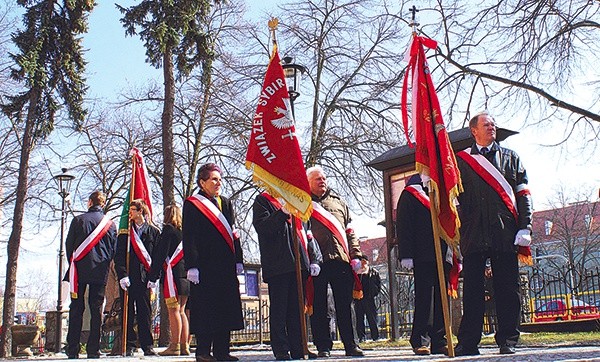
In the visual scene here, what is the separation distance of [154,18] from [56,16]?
396 cm

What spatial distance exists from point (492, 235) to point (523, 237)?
267 mm

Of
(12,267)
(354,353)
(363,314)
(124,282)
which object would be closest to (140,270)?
(124,282)

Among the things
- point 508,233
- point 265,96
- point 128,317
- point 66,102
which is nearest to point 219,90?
point 66,102

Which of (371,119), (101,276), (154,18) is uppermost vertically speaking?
(154,18)

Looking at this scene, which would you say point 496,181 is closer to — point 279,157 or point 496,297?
point 496,297

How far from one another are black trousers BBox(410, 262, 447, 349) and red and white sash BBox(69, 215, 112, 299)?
13.9 feet

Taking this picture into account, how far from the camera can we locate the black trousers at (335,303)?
24.9ft

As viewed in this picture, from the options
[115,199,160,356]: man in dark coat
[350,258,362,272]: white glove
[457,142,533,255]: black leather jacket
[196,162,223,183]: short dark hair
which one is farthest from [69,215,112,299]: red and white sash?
[457,142,533,255]: black leather jacket

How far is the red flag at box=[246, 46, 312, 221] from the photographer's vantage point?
7.25 metres

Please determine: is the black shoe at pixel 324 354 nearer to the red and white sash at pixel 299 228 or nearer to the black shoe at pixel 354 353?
the black shoe at pixel 354 353

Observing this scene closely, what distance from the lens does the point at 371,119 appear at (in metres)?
22.0

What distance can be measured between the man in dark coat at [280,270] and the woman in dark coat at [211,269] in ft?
0.97

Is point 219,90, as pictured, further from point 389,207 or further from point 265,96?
point 265,96

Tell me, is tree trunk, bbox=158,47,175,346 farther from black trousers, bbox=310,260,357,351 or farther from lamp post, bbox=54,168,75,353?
black trousers, bbox=310,260,357,351
